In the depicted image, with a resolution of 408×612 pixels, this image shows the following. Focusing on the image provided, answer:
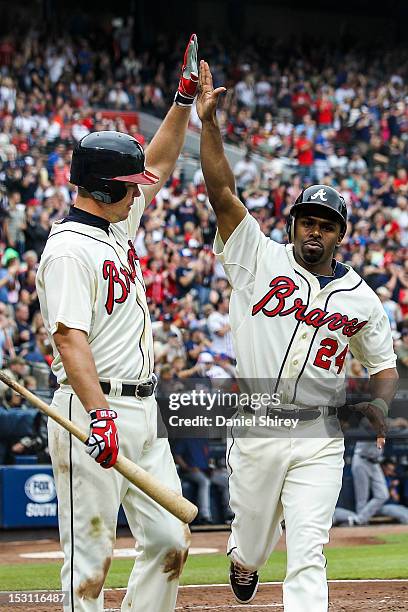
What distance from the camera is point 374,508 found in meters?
11.3

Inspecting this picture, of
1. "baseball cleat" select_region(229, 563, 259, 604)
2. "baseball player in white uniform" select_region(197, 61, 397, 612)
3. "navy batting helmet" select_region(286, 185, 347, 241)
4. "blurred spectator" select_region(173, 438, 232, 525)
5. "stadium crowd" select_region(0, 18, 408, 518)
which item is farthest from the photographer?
"stadium crowd" select_region(0, 18, 408, 518)

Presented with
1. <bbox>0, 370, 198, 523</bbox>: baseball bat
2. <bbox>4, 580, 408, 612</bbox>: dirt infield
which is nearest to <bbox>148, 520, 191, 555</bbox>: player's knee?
<bbox>0, 370, 198, 523</bbox>: baseball bat

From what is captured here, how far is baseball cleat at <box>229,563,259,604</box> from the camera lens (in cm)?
563

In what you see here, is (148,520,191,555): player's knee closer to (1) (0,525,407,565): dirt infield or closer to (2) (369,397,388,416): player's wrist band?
(2) (369,397,388,416): player's wrist band

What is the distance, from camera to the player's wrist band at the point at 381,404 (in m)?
5.37

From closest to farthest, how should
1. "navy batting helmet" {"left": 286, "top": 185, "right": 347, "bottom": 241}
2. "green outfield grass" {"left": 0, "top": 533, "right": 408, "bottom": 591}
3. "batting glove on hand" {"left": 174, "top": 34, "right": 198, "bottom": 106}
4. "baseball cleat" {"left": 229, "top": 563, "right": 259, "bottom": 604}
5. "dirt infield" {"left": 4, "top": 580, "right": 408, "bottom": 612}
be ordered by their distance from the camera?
"navy batting helmet" {"left": 286, "top": 185, "right": 347, "bottom": 241} → "batting glove on hand" {"left": 174, "top": 34, "right": 198, "bottom": 106} → "baseball cleat" {"left": 229, "top": 563, "right": 259, "bottom": 604} → "dirt infield" {"left": 4, "top": 580, "right": 408, "bottom": 612} → "green outfield grass" {"left": 0, "top": 533, "right": 408, "bottom": 591}

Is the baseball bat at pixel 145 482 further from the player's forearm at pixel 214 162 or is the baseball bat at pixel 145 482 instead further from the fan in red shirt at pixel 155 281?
the fan in red shirt at pixel 155 281

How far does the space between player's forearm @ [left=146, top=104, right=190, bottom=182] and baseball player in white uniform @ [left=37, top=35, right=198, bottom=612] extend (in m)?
0.68

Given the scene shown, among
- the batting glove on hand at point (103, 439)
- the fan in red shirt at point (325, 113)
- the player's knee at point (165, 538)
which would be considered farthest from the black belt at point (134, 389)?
the fan in red shirt at point (325, 113)

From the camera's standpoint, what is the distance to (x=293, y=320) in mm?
5293

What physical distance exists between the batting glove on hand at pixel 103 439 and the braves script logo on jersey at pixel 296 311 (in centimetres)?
132

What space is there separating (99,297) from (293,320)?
1109mm

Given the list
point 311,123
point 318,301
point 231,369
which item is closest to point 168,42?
point 311,123

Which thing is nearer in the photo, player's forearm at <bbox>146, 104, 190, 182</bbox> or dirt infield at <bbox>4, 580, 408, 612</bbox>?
player's forearm at <bbox>146, 104, 190, 182</bbox>
